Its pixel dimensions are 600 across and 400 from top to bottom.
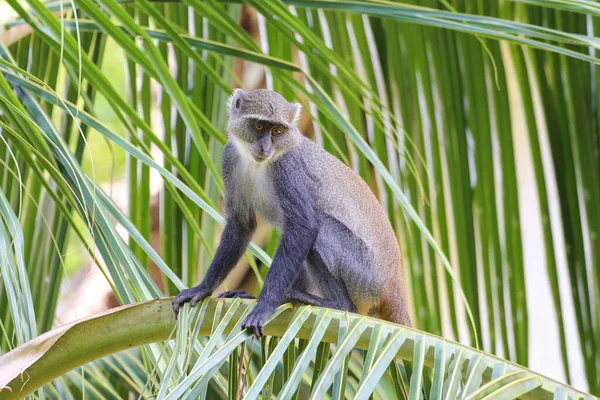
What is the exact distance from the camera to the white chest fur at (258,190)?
4.28 metres

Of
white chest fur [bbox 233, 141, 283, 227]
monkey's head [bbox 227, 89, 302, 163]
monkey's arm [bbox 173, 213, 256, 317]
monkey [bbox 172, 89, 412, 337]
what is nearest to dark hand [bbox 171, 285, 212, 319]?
monkey's arm [bbox 173, 213, 256, 317]

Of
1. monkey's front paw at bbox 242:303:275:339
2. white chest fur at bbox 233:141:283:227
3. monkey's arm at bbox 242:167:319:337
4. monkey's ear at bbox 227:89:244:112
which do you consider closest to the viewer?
monkey's front paw at bbox 242:303:275:339

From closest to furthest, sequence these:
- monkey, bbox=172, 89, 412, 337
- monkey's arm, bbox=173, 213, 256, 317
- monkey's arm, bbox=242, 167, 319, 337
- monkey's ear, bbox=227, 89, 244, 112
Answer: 1. monkey's arm, bbox=242, 167, 319, 337
2. monkey's arm, bbox=173, 213, 256, 317
3. monkey, bbox=172, 89, 412, 337
4. monkey's ear, bbox=227, 89, 244, 112

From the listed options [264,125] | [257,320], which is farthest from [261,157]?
[257,320]

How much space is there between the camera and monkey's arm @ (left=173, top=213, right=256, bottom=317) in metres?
4.06

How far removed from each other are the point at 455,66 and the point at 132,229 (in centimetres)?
239

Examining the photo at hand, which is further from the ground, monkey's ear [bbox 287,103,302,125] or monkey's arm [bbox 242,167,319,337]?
monkey's ear [bbox 287,103,302,125]

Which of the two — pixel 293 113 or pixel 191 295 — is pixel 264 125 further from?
pixel 191 295

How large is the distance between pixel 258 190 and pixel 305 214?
1.03ft

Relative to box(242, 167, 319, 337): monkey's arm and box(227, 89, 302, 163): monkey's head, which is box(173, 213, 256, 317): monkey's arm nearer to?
box(242, 167, 319, 337): monkey's arm

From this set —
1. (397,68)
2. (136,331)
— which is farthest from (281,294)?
A: (397,68)

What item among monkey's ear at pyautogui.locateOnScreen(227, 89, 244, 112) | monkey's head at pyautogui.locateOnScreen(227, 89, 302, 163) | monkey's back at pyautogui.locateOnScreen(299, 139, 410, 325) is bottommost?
monkey's back at pyautogui.locateOnScreen(299, 139, 410, 325)

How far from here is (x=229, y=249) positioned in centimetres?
426

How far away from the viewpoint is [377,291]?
4.35m
